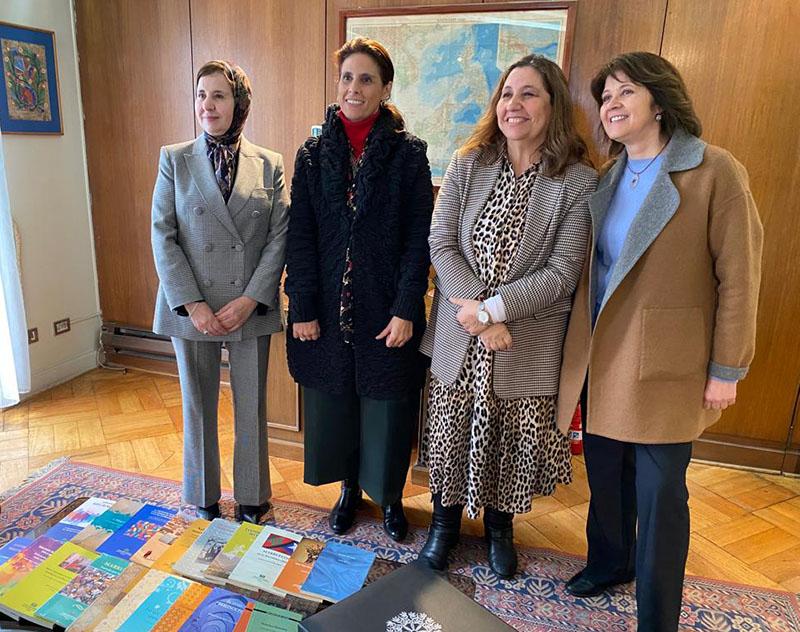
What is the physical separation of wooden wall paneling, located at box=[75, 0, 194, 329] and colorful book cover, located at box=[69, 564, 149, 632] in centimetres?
244

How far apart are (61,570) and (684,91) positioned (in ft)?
5.70

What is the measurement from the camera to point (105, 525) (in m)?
1.46

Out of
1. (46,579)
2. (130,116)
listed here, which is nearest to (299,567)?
(46,579)

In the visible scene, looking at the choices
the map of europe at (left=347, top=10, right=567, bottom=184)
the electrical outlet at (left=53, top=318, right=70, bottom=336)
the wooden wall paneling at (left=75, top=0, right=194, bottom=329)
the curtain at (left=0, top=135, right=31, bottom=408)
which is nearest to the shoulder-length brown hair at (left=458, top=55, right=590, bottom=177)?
the map of europe at (left=347, top=10, right=567, bottom=184)

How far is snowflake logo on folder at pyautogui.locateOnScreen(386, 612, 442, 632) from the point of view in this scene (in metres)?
1.14

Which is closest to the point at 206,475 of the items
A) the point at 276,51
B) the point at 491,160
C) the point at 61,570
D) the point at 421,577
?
the point at 61,570

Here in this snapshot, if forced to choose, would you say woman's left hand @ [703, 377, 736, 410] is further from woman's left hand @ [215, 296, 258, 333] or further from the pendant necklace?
woman's left hand @ [215, 296, 258, 333]

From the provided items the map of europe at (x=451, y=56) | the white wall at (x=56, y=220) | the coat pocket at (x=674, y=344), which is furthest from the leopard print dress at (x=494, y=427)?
the white wall at (x=56, y=220)

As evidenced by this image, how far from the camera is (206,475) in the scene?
204 centimetres

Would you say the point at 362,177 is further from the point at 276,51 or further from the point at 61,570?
the point at 276,51

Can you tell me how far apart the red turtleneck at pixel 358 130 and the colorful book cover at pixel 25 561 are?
124cm

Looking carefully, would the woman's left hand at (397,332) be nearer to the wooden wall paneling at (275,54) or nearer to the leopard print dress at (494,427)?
the leopard print dress at (494,427)

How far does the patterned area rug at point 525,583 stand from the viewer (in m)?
1.77

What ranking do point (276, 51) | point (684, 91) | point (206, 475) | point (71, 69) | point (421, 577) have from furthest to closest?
1. point (71, 69)
2. point (276, 51)
3. point (206, 475)
4. point (684, 91)
5. point (421, 577)
